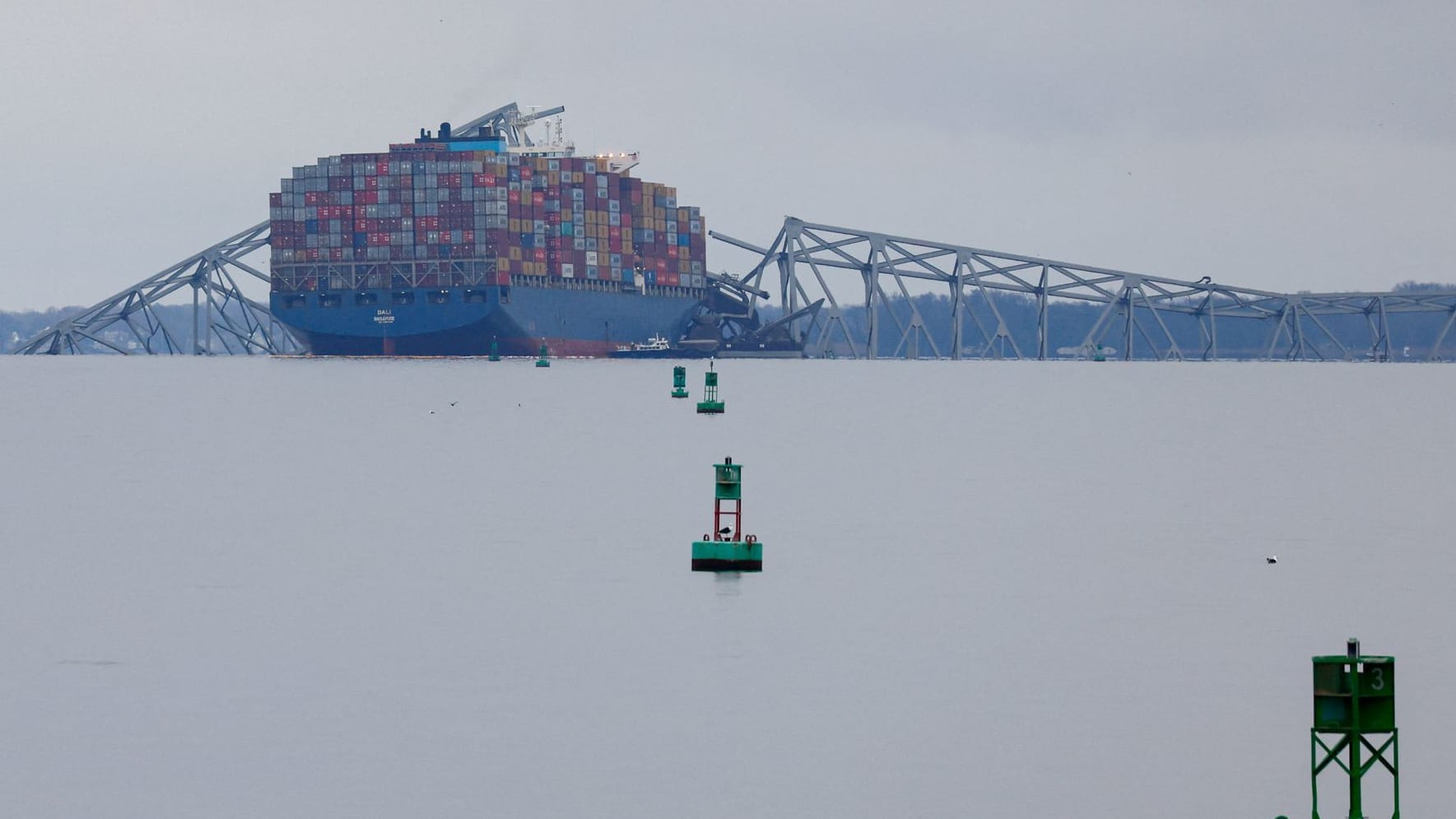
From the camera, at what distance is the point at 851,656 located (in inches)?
1113

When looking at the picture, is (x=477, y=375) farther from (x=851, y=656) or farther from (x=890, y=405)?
(x=851, y=656)

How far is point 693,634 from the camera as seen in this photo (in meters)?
30.0

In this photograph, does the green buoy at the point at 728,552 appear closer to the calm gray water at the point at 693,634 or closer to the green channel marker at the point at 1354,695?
the calm gray water at the point at 693,634

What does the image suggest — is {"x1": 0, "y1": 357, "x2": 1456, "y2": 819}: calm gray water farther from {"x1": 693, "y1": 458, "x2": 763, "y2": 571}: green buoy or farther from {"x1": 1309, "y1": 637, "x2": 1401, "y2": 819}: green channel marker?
{"x1": 1309, "y1": 637, "x2": 1401, "y2": 819}: green channel marker

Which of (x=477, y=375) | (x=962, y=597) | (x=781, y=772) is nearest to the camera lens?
(x=781, y=772)

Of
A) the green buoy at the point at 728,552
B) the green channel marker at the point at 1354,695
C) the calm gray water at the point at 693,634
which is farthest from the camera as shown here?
the green buoy at the point at 728,552

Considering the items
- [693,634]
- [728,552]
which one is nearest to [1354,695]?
[693,634]

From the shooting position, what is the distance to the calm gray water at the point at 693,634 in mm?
21594

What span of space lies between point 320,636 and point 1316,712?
50.1 feet

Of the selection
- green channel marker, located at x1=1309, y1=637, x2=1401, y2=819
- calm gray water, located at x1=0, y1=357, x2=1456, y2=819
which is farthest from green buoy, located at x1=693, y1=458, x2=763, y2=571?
green channel marker, located at x1=1309, y1=637, x2=1401, y2=819

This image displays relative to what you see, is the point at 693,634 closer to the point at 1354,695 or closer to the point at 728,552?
the point at 728,552

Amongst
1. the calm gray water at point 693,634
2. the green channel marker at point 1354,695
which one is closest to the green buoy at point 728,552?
the calm gray water at point 693,634

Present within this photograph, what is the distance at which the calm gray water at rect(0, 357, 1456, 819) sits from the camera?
70.8 feet

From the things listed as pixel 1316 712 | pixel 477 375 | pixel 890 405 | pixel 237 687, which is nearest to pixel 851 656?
pixel 237 687
